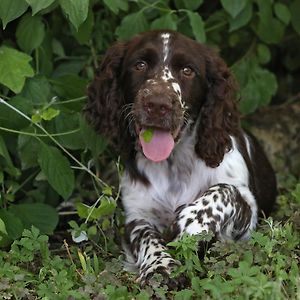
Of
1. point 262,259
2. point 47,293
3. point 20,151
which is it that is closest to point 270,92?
point 20,151

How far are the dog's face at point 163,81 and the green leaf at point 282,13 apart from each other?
1.25m

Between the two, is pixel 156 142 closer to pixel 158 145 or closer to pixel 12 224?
pixel 158 145

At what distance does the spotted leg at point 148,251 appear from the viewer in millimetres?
4449

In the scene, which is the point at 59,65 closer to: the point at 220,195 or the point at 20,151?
the point at 20,151

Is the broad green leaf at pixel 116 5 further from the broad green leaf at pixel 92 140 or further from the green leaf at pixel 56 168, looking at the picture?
the green leaf at pixel 56 168

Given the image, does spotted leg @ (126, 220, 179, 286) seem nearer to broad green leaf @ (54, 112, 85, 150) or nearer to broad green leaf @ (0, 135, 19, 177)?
broad green leaf @ (54, 112, 85, 150)

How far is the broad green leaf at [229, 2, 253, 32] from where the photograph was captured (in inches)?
240

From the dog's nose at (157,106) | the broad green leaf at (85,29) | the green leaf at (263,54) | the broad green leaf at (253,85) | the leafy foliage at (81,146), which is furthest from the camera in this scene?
the green leaf at (263,54)

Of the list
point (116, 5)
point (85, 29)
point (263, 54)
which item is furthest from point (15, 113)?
point (263, 54)

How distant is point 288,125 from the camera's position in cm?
678

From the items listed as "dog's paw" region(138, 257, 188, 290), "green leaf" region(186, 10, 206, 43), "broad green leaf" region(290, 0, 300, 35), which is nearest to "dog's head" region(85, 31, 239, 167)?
"green leaf" region(186, 10, 206, 43)

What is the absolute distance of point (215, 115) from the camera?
505 centimetres

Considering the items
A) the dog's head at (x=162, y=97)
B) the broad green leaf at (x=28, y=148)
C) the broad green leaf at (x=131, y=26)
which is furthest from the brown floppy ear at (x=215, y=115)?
the broad green leaf at (x=28, y=148)

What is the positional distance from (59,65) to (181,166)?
130 centimetres
